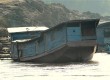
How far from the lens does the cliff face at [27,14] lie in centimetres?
7775

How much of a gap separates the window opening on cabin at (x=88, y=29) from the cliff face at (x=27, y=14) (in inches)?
1508

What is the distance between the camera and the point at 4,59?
4275 cm

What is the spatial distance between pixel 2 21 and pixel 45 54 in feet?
125

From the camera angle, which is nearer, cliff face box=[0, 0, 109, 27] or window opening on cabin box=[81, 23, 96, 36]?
window opening on cabin box=[81, 23, 96, 36]

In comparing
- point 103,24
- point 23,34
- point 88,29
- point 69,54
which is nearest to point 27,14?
point 103,24

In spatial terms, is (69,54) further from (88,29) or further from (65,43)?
(88,29)

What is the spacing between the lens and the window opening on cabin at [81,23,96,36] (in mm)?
34844

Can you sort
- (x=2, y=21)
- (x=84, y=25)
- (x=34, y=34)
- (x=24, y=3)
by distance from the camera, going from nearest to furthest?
(x=84, y=25) → (x=34, y=34) → (x=2, y=21) → (x=24, y=3)

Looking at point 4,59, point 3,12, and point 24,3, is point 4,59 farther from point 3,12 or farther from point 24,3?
point 24,3

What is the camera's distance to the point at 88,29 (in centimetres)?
3500

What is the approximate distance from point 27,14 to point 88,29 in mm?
49910

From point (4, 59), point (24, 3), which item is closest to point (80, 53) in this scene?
point (4, 59)

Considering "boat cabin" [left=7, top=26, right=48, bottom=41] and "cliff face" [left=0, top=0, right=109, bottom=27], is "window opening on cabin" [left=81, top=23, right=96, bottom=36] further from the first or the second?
"cliff face" [left=0, top=0, right=109, bottom=27]

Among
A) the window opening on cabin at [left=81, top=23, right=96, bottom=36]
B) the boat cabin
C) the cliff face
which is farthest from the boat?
the cliff face
